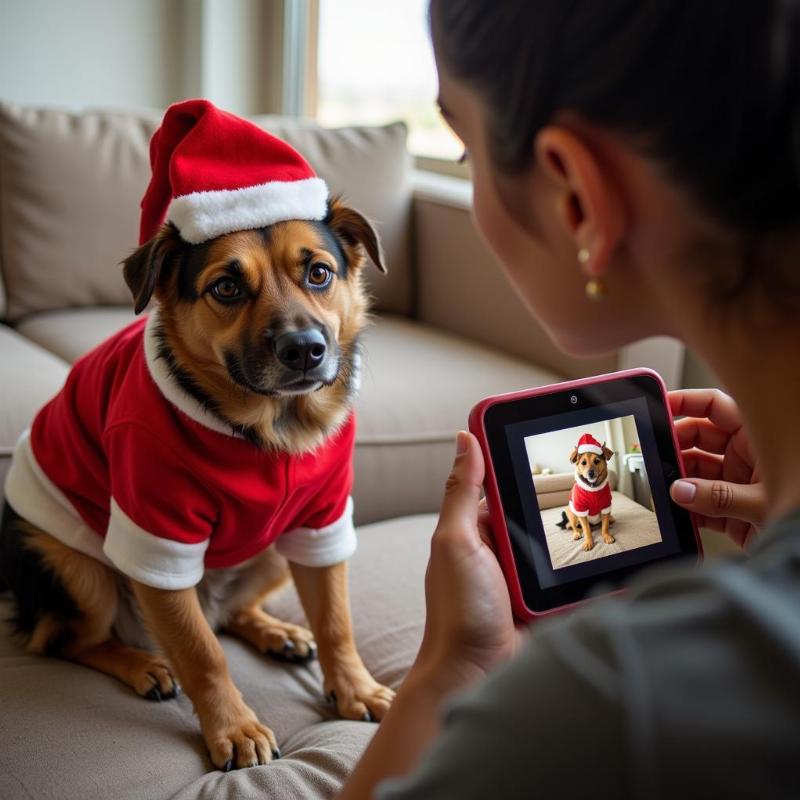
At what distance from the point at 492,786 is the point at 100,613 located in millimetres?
1136

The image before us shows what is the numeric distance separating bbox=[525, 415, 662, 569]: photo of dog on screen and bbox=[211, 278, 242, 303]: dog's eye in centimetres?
56

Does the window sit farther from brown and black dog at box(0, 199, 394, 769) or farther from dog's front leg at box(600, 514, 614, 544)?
dog's front leg at box(600, 514, 614, 544)

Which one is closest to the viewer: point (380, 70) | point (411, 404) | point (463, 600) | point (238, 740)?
point (463, 600)

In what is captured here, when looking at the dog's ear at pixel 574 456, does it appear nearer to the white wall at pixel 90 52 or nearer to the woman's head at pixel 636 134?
the woman's head at pixel 636 134

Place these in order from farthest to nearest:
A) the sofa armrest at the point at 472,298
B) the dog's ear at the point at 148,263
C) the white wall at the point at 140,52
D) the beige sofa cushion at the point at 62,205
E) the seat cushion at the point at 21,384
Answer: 1. the white wall at the point at 140,52
2. the beige sofa cushion at the point at 62,205
3. the sofa armrest at the point at 472,298
4. the seat cushion at the point at 21,384
5. the dog's ear at the point at 148,263

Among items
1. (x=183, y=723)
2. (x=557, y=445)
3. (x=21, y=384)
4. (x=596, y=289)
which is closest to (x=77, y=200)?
(x=21, y=384)

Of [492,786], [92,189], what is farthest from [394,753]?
[92,189]

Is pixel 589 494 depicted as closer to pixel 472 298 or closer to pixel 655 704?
pixel 655 704

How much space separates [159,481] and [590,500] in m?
0.57

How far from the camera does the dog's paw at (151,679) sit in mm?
1342

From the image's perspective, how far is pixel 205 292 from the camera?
4.44 ft

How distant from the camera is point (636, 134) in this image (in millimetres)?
488

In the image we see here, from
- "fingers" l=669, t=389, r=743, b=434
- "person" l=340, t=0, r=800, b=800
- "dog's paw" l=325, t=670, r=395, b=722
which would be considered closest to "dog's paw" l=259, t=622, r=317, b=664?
"dog's paw" l=325, t=670, r=395, b=722

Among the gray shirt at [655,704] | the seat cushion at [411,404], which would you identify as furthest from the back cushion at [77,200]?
the gray shirt at [655,704]
